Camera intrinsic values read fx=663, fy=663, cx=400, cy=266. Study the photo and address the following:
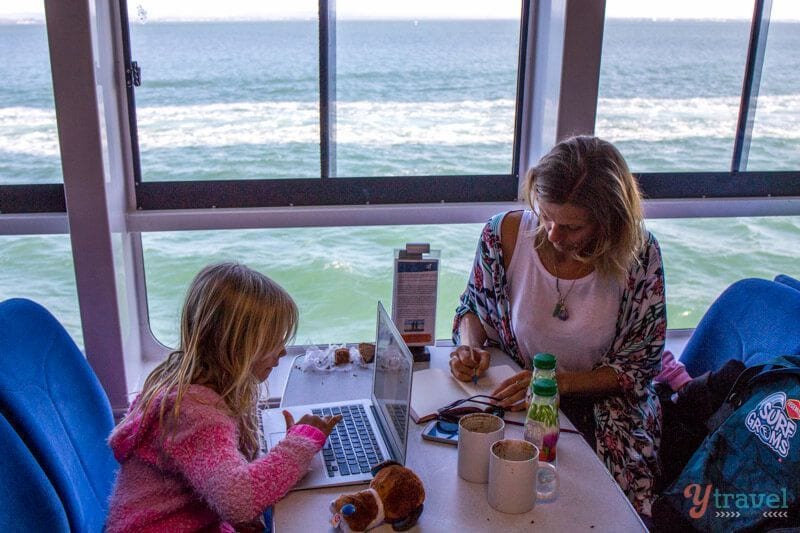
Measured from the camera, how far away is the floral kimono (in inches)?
63.2

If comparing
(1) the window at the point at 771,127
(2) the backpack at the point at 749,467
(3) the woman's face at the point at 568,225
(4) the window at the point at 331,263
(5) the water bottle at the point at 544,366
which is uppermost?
(1) the window at the point at 771,127

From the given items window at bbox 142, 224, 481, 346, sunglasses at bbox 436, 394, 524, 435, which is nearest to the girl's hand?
sunglasses at bbox 436, 394, 524, 435

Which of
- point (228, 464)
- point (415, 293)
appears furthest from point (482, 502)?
point (415, 293)

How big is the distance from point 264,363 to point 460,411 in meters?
0.43

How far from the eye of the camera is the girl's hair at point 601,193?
1.68 m

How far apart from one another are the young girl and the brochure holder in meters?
0.44

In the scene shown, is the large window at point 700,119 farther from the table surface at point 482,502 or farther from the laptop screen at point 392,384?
the table surface at point 482,502

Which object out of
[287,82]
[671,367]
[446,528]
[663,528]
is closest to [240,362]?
[446,528]

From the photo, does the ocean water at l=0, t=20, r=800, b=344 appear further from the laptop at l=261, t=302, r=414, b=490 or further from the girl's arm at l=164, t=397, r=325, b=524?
the girl's arm at l=164, t=397, r=325, b=524

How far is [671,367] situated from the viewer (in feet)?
6.25

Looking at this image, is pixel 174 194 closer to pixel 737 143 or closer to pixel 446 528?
pixel 446 528

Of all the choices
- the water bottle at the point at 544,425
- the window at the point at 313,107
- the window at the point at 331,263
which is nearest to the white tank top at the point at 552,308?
the water bottle at the point at 544,425

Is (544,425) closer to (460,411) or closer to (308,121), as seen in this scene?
(460,411)

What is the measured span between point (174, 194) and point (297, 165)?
0.54 m
